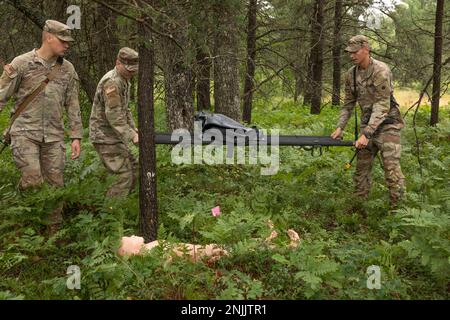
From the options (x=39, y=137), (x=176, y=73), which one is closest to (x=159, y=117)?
(x=176, y=73)

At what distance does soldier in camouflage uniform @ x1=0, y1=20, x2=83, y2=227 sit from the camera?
18.4 ft

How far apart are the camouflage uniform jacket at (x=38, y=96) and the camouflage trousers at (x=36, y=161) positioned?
0.09m

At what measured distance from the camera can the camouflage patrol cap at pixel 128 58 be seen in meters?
6.18

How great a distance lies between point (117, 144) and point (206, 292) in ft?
9.76

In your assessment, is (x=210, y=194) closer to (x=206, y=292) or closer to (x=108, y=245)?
(x=108, y=245)

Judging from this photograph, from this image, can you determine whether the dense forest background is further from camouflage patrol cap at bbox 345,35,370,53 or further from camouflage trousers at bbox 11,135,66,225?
camouflage patrol cap at bbox 345,35,370,53

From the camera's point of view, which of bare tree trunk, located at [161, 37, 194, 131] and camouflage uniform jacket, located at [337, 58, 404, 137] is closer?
camouflage uniform jacket, located at [337, 58, 404, 137]

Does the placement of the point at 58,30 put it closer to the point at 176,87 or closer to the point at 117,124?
the point at 117,124

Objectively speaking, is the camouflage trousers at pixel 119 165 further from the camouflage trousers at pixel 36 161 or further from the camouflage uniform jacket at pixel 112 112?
the camouflage trousers at pixel 36 161

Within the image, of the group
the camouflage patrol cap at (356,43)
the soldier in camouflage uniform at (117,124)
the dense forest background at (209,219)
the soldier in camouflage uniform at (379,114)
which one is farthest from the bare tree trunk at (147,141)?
the camouflage patrol cap at (356,43)

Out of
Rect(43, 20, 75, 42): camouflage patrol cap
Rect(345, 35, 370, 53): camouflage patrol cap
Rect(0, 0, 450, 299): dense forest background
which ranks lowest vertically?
Rect(0, 0, 450, 299): dense forest background

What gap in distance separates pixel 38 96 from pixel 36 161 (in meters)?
0.80

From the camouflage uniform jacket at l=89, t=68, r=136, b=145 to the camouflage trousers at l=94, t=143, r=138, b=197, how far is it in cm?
11

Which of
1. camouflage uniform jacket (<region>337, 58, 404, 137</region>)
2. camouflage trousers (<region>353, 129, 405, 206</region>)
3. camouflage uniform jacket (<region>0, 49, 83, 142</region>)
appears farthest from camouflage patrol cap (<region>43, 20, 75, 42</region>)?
camouflage trousers (<region>353, 129, 405, 206</region>)
